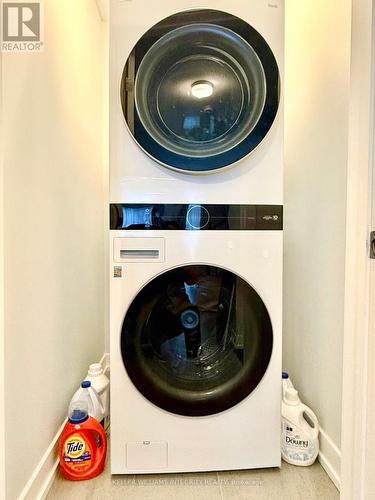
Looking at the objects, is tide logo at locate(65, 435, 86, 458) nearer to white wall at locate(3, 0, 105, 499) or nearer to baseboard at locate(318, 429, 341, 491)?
white wall at locate(3, 0, 105, 499)

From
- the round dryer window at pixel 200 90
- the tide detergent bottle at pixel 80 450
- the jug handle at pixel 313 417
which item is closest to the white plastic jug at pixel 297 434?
the jug handle at pixel 313 417

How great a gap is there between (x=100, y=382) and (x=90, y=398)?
0.15 meters

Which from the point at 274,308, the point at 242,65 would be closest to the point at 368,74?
the point at 242,65

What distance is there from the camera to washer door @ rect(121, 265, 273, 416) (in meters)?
1.16

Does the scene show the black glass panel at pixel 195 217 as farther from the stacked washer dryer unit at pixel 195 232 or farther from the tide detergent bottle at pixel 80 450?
the tide detergent bottle at pixel 80 450

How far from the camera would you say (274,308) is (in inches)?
46.7

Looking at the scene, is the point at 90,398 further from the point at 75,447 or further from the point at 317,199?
the point at 317,199

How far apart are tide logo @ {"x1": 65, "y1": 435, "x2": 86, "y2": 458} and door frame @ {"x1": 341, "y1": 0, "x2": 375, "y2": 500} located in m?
0.87

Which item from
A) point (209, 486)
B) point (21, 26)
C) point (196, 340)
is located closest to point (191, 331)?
point (196, 340)

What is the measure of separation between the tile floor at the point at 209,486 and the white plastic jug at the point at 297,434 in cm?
4

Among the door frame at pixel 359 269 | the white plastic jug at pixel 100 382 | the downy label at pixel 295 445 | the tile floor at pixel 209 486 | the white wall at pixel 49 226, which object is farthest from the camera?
the white plastic jug at pixel 100 382

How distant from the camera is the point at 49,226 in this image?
47.5 inches

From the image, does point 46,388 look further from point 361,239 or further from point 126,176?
point 361,239

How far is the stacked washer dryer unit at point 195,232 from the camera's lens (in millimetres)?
1136
